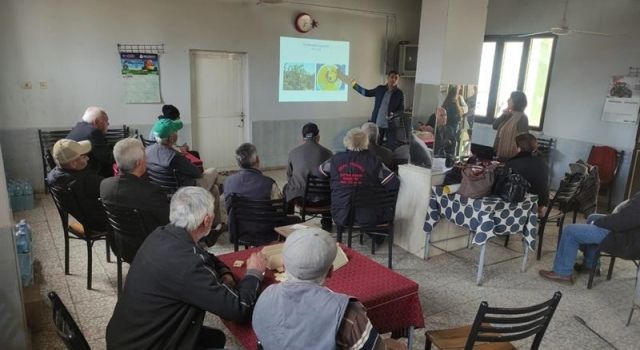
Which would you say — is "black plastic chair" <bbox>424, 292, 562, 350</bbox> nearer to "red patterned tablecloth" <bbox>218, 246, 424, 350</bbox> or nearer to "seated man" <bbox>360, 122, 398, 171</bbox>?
"red patterned tablecloth" <bbox>218, 246, 424, 350</bbox>

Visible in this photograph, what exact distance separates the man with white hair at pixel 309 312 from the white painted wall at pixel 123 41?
5.23m

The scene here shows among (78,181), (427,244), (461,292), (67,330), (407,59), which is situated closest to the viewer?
(67,330)

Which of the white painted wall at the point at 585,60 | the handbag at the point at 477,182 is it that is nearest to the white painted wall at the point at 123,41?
the white painted wall at the point at 585,60

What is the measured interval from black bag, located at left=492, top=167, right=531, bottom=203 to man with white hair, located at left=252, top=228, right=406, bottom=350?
236cm

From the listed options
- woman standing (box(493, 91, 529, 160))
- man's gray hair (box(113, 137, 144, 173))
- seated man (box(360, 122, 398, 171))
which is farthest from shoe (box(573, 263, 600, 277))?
man's gray hair (box(113, 137, 144, 173))

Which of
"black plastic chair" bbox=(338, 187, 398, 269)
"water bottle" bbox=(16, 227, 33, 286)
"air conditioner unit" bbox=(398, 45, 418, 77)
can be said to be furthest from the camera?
"air conditioner unit" bbox=(398, 45, 418, 77)

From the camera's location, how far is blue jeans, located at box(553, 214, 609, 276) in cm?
349

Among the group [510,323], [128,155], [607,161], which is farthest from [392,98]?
[510,323]

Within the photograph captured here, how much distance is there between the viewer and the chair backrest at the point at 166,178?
12.4ft

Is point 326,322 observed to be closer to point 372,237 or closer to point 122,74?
point 372,237

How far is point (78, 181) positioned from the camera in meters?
3.03

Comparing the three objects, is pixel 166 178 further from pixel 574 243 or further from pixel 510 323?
pixel 574 243

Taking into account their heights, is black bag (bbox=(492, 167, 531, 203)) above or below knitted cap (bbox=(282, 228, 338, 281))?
below

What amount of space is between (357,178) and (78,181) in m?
2.04
